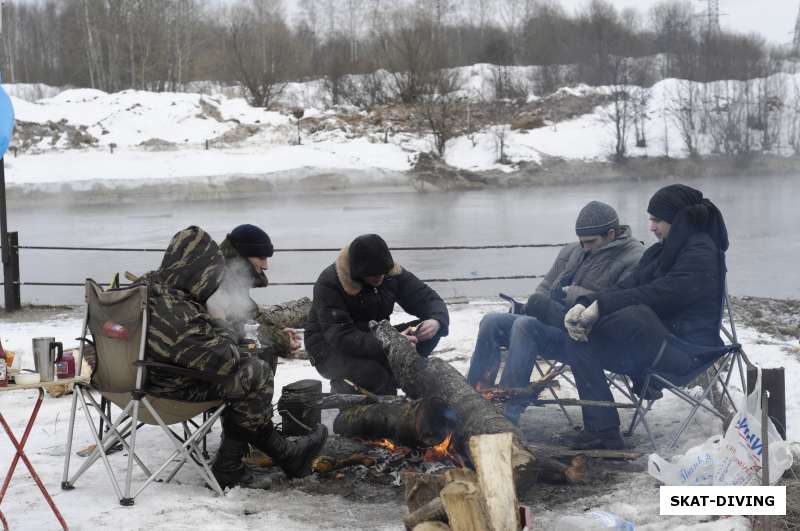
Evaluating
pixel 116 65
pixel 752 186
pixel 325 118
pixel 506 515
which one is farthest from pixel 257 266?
pixel 116 65

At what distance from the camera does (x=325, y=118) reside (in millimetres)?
34250

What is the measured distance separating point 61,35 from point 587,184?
36854 mm

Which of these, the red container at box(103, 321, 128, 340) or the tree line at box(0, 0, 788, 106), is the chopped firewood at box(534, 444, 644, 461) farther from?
the tree line at box(0, 0, 788, 106)

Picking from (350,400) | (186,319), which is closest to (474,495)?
(186,319)

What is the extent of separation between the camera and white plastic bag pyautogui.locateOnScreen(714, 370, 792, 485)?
12.1 feet

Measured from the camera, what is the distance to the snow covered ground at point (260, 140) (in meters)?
27.8

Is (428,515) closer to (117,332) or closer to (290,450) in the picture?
(290,450)

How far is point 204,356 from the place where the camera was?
3975mm

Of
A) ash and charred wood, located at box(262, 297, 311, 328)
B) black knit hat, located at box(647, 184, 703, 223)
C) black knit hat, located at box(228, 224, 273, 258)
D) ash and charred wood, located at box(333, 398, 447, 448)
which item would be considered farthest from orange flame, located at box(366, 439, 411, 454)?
ash and charred wood, located at box(262, 297, 311, 328)

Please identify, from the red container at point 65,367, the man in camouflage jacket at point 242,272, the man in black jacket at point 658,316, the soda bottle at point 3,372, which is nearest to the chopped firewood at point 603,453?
the man in black jacket at point 658,316

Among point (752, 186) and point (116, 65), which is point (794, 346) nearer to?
point (752, 186)

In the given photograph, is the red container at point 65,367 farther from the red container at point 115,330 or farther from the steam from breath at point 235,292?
the steam from breath at point 235,292

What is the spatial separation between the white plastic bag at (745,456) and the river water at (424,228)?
7.06 metres

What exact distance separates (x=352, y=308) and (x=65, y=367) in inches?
66.4
